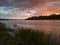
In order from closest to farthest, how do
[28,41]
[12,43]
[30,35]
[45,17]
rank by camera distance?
[12,43] < [28,41] < [30,35] < [45,17]

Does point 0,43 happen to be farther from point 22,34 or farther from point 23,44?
point 22,34

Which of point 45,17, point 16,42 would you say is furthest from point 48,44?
point 45,17

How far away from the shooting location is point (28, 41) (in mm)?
9375

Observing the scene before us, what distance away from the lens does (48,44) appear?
8.74 metres

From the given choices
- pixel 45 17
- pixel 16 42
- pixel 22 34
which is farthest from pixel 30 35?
pixel 45 17

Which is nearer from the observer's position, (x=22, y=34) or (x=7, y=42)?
(x=7, y=42)

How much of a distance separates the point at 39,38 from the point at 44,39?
314 millimetres

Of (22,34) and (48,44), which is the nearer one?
(48,44)

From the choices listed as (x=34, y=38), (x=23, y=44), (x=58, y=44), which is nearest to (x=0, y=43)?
(x=23, y=44)

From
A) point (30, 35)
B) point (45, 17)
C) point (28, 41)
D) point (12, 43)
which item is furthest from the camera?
point (45, 17)

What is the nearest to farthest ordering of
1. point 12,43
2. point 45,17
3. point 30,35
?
1. point 12,43
2. point 30,35
3. point 45,17

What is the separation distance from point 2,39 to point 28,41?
1.30 meters

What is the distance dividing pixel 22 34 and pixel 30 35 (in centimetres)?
58

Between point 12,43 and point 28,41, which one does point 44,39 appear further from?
point 12,43
